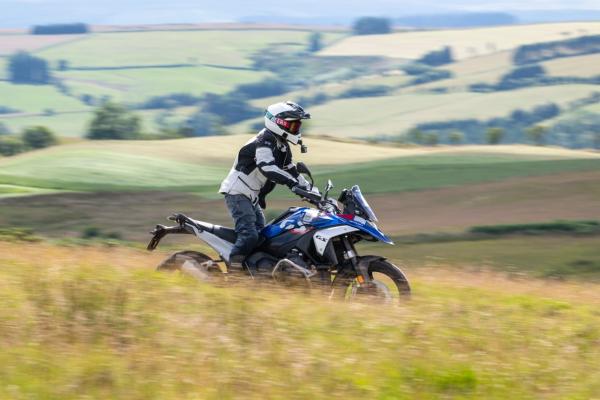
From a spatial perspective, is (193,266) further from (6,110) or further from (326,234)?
(6,110)

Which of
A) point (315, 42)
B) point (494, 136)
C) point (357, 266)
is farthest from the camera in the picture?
point (315, 42)

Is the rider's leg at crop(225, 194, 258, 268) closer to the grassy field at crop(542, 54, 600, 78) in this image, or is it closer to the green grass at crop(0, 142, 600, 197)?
the green grass at crop(0, 142, 600, 197)

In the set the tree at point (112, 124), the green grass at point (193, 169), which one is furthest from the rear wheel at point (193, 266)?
the tree at point (112, 124)

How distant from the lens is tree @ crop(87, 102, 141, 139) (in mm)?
67500

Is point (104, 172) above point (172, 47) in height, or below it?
below

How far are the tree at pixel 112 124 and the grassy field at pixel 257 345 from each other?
190ft

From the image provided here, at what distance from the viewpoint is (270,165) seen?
39.3 feet

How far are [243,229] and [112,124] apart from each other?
189 feet

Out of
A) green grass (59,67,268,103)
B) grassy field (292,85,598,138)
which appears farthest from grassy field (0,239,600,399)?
green grass (59,67,268,103)

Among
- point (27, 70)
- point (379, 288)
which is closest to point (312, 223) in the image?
point (379, 288)

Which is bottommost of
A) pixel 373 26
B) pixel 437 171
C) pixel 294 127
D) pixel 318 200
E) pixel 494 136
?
pixel 318 200

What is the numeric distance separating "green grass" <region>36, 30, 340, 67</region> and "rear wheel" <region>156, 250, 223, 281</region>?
146442 millimetres

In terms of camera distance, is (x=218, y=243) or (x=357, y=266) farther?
(x=218, y=243)

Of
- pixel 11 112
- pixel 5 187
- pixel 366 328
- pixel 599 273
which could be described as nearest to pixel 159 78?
pixel 11 112
